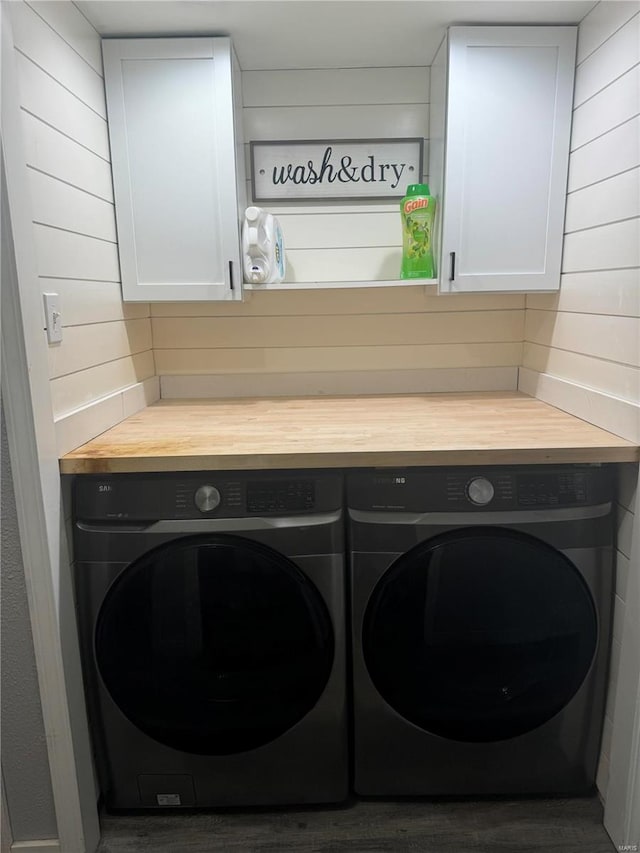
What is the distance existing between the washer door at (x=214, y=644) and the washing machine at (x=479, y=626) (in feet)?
0.49

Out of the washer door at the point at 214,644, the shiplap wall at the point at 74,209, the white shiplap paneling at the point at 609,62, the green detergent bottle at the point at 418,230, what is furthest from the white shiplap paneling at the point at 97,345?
the white shiplap paneling at the point at 609,62

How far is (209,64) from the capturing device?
157 cm

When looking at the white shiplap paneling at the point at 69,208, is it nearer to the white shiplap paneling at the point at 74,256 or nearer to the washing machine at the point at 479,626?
the white shiplap paneling at the point at 74,256

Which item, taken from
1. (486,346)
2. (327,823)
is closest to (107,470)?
(327,823)

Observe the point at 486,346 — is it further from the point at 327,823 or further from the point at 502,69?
the point at 327,823

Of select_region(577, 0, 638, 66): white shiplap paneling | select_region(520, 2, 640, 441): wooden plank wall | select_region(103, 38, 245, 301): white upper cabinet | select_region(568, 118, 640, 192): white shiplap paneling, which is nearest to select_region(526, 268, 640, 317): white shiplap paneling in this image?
select_region(520, 2, 640, 441): wooden plank wall

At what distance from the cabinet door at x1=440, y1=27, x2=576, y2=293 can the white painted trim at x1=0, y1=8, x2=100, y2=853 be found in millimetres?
1154

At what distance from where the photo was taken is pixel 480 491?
133 centimetres

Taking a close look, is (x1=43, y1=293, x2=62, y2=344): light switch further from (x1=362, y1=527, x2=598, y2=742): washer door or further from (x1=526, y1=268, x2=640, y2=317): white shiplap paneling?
(x1=526, y1=268, x2=640, y2=317): white shiplap paneling

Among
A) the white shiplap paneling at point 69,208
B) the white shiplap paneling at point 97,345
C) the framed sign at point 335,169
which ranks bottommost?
the white shiplap paneling at point 97,345

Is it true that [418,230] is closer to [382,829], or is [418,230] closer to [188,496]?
A: [188,496]

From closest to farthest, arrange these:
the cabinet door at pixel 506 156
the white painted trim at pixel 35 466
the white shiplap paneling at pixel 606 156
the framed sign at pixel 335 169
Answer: the white painted trim at pixel 35 466 < the white shiplap paneling at pixel 606 156 < the cabinet door at pixel 506 156 < the framed sign at pixel 335 169

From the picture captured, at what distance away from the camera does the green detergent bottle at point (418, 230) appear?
1704mm

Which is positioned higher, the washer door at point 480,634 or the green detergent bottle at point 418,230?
the green detergent bottle at point 418,230
